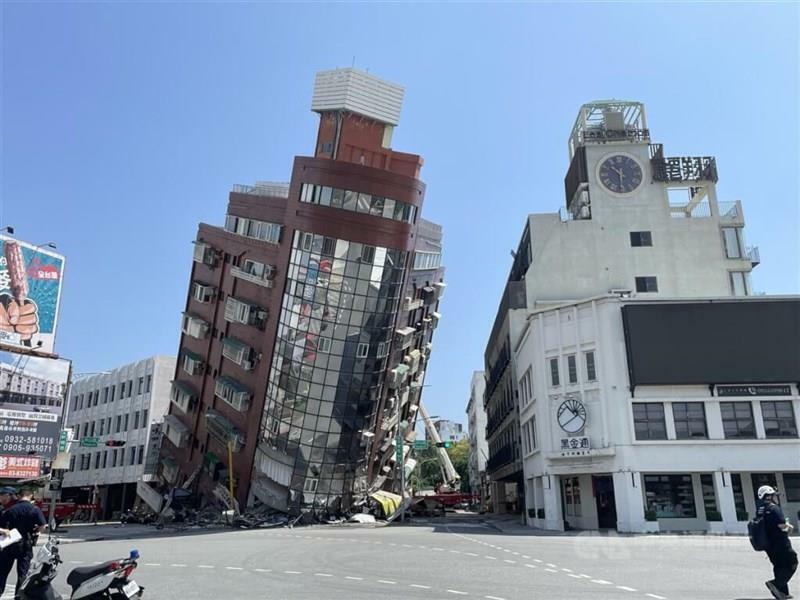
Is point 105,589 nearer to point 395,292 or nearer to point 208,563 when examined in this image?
point 208,563

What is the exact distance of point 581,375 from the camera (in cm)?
3556

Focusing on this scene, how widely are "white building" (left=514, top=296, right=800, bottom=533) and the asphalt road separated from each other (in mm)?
8788

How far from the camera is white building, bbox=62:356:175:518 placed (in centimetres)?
7269

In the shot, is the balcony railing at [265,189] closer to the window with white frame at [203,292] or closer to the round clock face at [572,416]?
the window with white frame at [203,292]

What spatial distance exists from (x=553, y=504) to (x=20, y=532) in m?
30.3

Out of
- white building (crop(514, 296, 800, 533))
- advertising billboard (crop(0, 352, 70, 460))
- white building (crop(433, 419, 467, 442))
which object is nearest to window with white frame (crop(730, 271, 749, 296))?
white building (crop(514, 296, 800, 533))

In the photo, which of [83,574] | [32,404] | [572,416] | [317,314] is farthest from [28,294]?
[83,574]

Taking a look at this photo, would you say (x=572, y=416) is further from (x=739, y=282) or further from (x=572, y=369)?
(x=739, y=282)

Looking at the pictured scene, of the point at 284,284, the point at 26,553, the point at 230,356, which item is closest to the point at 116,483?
the point at 230,356

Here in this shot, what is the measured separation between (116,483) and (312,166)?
166 feet

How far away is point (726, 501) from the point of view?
32.3 metres

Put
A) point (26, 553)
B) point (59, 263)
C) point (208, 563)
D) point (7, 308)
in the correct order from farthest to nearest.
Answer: point (59, 263)
point (7, 308)
point (208, 563)
point (26, 553)

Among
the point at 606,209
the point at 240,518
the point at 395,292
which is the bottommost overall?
the point at 240,518

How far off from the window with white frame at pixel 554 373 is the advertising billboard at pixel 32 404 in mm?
30401
